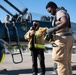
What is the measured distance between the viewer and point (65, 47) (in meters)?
5.71

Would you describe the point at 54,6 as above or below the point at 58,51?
above

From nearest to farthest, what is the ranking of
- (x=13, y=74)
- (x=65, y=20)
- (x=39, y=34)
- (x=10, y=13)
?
(x=65, y=20) < (x=39, y=34) < (x=13, y=74) < (x=10, y=13)

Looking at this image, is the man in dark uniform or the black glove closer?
the black glove

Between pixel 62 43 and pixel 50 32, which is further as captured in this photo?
pixel 62 43

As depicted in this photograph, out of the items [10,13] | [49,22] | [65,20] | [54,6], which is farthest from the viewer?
[49,22]

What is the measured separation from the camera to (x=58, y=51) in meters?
5.69

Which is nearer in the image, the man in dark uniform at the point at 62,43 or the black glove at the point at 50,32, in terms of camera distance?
the black glove at the point at 50,32

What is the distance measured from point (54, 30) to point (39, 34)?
8.94ft

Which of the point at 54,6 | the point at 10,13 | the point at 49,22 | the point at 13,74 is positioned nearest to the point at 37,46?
the point at 13,74

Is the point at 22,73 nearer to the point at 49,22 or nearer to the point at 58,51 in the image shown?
the point at 58,51

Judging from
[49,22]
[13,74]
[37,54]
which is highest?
[49,22]

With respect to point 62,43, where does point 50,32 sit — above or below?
above

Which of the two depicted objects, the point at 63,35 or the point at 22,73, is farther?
the point at 22,73

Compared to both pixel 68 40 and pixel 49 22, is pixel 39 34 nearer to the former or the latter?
pixel 68 40
